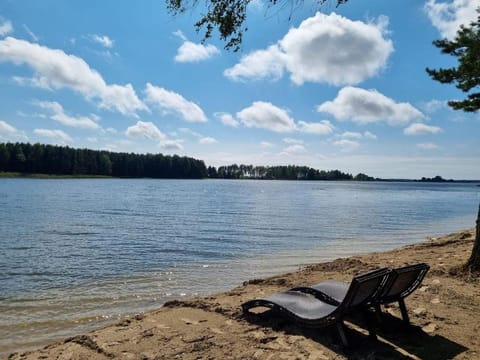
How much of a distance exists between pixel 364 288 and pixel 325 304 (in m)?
1.27

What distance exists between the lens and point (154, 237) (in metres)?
20.7

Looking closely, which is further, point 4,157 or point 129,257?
point 4,157

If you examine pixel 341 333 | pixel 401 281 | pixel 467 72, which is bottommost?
pixel 341 333

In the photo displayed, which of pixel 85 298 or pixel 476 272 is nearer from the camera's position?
pixel 476 272

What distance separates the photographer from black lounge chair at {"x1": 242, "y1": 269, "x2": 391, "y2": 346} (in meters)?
4.92

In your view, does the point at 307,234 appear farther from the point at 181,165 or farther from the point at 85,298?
the point at 181,165

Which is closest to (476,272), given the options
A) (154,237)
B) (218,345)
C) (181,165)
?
(218,345)

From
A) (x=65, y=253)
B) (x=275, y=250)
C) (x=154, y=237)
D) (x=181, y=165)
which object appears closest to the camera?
(x=65, y=253)

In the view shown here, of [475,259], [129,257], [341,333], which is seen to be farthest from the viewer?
[129,257]

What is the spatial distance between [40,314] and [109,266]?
5004 mm

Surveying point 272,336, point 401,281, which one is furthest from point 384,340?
point 272,336

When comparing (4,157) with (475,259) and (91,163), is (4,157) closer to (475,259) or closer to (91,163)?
(91,163)

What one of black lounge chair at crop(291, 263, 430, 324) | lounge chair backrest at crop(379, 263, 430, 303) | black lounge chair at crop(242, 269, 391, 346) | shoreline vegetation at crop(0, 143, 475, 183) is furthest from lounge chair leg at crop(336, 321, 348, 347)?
shoreline vegetation at crop(0, 143, 475, 183)

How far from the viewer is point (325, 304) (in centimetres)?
611
